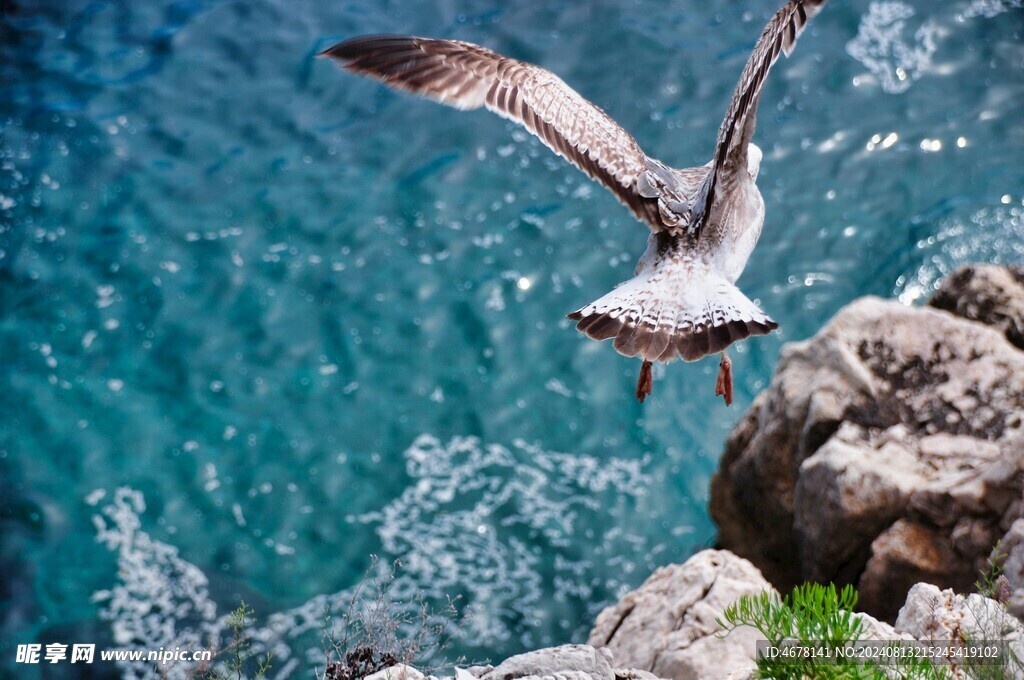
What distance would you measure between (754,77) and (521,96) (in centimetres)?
142

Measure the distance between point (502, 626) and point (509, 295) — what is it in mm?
2883

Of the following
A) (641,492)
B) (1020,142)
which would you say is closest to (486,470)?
(641,492)

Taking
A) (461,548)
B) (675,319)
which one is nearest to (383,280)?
(461,548)

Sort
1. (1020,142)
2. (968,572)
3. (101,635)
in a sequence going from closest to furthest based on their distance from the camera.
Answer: (968,572) → (101,635) → (1020,142)

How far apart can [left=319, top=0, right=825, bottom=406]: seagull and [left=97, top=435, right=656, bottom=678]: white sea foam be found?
3091 millimetres

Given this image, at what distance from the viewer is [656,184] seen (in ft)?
14.3

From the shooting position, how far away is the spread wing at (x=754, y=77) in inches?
133

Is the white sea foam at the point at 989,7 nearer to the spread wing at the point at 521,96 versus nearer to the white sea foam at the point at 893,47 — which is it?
the white sea foam at the point at 893,47

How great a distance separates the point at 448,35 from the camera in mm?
Result: 9164

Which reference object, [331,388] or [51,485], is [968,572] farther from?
[51,485]

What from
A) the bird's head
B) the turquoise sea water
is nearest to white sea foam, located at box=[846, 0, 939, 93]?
the turquoise sea water

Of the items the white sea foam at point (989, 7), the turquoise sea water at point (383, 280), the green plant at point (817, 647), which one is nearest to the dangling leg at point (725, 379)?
the green plant at point (817, 647)

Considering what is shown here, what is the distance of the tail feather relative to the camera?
11.6ft

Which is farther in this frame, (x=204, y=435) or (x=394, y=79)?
(x=204, y=435)
